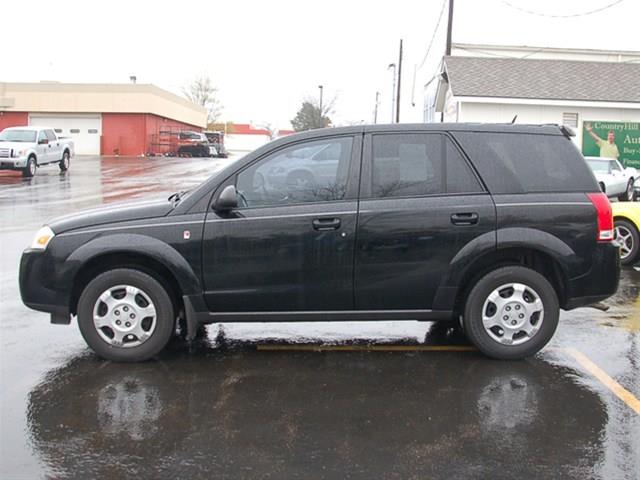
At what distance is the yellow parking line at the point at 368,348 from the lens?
5.64m

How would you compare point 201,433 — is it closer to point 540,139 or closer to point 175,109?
point 540,139

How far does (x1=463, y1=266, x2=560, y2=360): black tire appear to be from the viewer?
523 cm

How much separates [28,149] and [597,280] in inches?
967

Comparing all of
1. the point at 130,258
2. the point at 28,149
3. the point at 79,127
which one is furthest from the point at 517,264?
the point at 79,127

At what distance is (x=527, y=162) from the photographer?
17.6 ft

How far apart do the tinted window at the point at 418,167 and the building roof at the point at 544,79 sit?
20.4m

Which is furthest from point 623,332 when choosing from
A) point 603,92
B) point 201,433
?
point 603,92

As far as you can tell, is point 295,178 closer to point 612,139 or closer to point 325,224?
point 325,224

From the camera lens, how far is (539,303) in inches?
207

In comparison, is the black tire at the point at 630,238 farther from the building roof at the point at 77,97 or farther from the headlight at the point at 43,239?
the building roof at the point at 77,97

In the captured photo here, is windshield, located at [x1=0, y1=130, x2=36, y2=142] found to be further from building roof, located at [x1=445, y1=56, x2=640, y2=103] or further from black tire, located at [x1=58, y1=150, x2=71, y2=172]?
building roof, located at [x1=445, y1=56, x2=640, y2=103]

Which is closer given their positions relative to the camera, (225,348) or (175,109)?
(225,348)

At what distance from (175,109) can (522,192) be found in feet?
176

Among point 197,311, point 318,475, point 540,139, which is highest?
point 540,139
